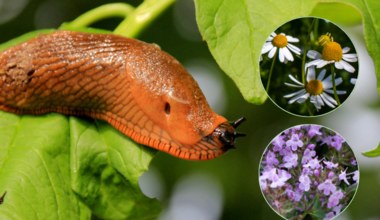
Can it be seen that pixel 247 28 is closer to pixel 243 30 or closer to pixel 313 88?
pixel 243 30

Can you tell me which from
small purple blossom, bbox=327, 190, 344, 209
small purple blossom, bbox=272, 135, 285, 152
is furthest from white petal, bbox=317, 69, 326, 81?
small purple blossom, bbox=327, 190, 344, 209

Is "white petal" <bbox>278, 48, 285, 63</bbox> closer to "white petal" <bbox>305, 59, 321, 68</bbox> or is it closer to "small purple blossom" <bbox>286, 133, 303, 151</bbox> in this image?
"white petal" <bbox>305, 59, 321, 68</bbox>

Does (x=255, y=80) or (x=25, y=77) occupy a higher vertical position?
(x=255, y=80)

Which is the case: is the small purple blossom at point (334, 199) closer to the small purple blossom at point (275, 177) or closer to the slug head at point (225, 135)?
the small purple blossom at point (275, 177)

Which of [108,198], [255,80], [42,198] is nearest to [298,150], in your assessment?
[255,80]

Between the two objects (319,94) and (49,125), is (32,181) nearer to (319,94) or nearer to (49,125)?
(49,125)

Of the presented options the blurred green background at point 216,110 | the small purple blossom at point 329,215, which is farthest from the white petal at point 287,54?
the blurred green background at point 216,110
